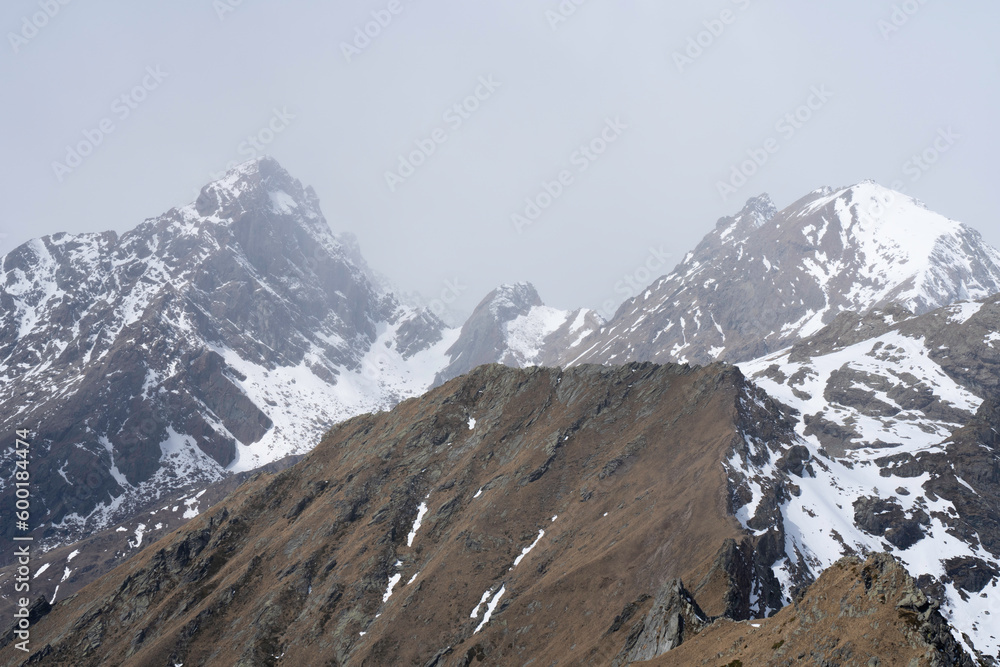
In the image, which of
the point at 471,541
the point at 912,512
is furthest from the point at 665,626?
the point at 912,512

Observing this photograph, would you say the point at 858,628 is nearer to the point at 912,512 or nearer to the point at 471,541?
the point at 471,541

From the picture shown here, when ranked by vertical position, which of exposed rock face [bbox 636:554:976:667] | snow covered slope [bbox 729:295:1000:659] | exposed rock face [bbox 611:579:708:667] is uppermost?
exposed rock face [bbox 636:554:976:667]

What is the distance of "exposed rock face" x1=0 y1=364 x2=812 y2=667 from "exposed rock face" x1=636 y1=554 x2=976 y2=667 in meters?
20.9

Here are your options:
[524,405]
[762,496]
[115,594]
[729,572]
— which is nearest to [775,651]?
[729,572]

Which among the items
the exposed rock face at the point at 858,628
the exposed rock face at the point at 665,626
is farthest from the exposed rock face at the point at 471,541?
the exposed rock face at the point at 858,628

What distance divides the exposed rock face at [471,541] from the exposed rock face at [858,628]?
68.6ft

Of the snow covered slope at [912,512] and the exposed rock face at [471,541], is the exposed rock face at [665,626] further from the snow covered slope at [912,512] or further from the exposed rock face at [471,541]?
the snow covered slope at [912,512]

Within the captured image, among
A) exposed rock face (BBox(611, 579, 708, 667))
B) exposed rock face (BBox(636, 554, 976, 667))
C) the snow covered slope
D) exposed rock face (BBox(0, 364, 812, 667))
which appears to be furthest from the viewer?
the snow covered slope

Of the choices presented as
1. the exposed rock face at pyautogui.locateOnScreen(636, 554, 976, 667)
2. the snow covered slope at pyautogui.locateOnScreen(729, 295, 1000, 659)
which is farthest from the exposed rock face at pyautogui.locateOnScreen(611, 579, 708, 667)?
the snow covered slope at pyautogui.locateOnScreen(729, 295, 1000, 659)

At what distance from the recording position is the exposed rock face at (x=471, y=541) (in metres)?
88.2

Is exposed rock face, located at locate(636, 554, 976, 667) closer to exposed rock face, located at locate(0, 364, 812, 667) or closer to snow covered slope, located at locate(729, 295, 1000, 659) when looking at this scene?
exposed rock face, located at locate(0, 364, 812, 667)

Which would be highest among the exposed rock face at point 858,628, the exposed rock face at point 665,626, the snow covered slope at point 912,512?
the exposed rock face at point 858,628

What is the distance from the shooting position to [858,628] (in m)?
40.6

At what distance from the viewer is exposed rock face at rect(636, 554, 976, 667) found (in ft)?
124
